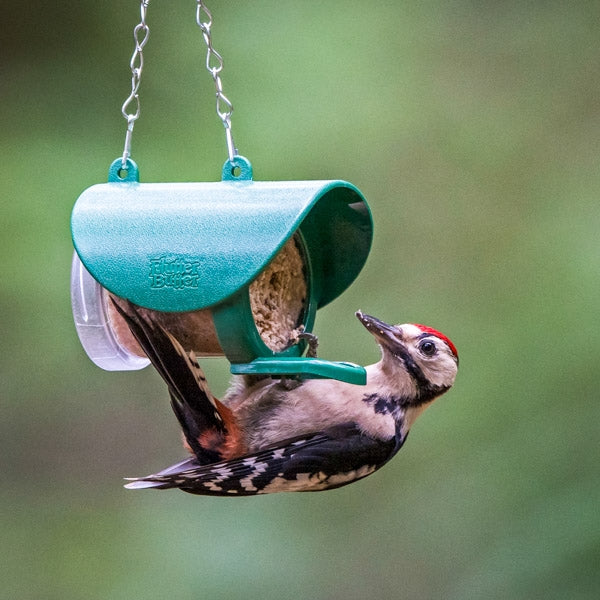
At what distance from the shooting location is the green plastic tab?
243cm

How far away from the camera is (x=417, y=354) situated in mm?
2857

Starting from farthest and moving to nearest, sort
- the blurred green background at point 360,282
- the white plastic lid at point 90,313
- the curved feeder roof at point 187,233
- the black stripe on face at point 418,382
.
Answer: the blurred green background at point 360,282 < the black stripe on face at point 418,382 < the white plastic lid at point 90,313 < the curved feeder roof at point 187,233

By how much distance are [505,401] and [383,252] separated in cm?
86

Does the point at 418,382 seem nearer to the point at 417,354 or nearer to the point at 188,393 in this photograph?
the point at 417,354

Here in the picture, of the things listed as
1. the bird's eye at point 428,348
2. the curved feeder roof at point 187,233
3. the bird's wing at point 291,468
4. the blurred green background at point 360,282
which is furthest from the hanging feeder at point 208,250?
the blurred green background at point 360,282

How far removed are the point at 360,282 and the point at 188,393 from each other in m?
2.12

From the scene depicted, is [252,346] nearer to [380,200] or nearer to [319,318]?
[319,318]

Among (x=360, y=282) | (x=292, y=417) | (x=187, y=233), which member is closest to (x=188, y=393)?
(x=292, y=417)

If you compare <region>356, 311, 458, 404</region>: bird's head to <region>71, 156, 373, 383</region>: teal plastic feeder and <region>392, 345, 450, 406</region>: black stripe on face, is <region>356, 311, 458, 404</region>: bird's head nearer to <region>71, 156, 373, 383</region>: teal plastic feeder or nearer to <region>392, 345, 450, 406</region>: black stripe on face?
<region>392, 345, 450, 406</region>: black stripe on face

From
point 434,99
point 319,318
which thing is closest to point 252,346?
point 319,318

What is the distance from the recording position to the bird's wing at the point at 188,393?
2.45m

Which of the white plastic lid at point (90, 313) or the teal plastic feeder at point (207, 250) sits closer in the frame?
the teal plastic feeder at point (207, 250)

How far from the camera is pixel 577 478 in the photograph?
14.1 feet

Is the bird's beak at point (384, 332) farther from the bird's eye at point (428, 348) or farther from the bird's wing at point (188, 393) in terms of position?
the bird's wing at point (188, 393)
